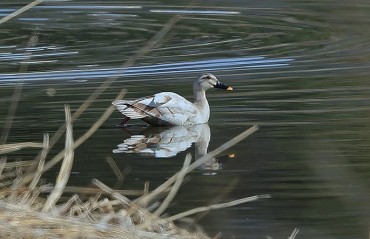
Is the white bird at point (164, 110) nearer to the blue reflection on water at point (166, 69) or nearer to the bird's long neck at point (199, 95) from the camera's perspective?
the bird's long neck at point (199, 95)

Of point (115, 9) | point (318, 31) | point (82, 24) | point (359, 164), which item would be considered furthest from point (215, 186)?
point (115, 9)

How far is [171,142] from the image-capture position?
38.4 ft

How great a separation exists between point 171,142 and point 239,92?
9.49 ft

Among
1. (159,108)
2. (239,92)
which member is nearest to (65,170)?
(159,108)

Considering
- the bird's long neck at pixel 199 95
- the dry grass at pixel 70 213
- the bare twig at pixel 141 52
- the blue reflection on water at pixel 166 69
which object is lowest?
the blue reflection on water at pixel 166 69

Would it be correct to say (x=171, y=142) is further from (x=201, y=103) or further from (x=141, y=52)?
(x=141, y=52)

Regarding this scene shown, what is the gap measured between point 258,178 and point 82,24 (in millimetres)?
15082

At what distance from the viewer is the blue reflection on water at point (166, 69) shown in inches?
647

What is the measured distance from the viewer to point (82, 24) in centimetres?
2389

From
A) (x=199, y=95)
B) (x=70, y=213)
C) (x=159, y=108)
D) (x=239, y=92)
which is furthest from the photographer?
(x=239, y=92)

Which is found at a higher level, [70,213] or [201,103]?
[70,213]

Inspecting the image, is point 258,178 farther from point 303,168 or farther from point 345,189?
point 345,189

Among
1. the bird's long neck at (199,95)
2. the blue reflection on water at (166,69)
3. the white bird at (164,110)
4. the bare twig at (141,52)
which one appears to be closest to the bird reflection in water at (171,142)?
the white bird at (164,110)

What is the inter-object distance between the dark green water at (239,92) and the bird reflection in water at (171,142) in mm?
94
